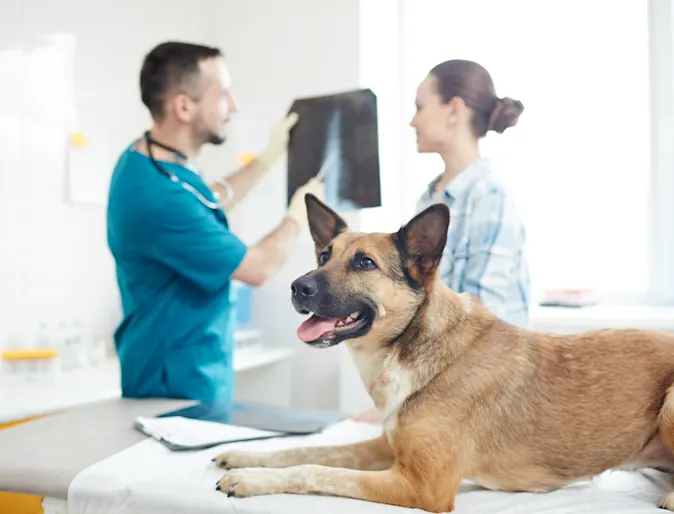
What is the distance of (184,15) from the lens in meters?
2.63

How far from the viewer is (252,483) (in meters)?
0.98

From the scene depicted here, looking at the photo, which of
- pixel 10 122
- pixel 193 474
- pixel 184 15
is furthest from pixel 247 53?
pixel 193 474

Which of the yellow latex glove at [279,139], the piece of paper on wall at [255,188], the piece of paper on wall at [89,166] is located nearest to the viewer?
the yellow latex glove at [279,139]

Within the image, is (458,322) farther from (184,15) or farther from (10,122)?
(184,15)

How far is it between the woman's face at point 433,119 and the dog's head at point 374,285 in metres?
0.31

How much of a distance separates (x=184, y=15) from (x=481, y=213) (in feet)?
6.48

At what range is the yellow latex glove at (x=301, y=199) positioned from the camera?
1534 mm

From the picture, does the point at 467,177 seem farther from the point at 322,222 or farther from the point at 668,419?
the point at 668,419

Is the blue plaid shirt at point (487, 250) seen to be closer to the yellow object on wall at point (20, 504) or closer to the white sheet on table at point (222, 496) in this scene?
the white sheet on table at point (222, 496)

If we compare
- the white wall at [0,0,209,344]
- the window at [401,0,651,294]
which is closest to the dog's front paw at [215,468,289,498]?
the window at [401,0,651,294]

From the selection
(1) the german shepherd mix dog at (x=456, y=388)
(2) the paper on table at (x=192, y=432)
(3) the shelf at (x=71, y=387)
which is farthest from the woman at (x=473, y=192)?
(3) the shelf at (x=71, y=387)

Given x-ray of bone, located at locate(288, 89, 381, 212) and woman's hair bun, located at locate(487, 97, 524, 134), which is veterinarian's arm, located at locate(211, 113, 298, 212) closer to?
x-ray of bone, located at locate(288, 89, 381, 212)

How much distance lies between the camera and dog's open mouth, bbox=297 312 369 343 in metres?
1.01

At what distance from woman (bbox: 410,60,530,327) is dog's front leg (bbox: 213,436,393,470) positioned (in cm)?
35
